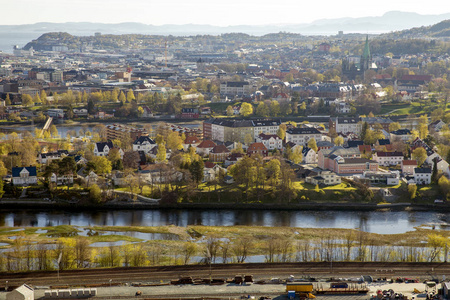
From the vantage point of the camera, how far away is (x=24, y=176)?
20.5 m

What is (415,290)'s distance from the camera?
1184 cm

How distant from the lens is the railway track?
12.6 metres

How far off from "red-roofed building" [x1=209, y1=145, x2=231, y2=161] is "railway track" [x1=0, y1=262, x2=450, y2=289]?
10744 millimetres

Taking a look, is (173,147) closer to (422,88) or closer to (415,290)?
(415,290)

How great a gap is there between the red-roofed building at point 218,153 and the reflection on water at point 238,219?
518cm

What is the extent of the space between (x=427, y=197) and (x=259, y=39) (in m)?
93.0

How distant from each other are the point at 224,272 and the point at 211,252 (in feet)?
4.66

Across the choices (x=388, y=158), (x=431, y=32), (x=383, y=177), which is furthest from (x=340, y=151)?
(x=431, y=32)

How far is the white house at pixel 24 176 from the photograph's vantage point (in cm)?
2039

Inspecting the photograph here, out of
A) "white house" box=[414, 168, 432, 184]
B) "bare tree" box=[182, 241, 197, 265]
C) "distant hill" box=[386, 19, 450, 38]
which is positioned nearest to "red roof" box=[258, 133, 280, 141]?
"white house" box=[414, 168, 432, 184]

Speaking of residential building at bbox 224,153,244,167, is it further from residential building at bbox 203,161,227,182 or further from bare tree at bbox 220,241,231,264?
bare tree at bbox 220,241,231,264

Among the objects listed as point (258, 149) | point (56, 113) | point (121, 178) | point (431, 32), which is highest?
point (431, 32)

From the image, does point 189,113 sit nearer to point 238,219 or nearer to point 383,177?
point 383,177

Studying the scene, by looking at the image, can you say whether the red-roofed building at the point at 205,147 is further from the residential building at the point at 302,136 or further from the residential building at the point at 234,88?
the residential building at the point at 234,88
